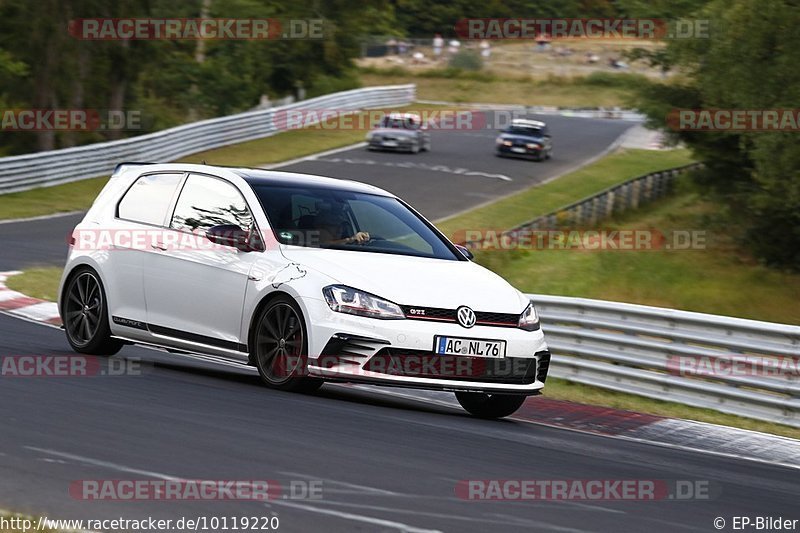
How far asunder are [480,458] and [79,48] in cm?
3756

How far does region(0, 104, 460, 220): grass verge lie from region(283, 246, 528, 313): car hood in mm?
20360

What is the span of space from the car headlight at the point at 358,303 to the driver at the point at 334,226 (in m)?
0.79

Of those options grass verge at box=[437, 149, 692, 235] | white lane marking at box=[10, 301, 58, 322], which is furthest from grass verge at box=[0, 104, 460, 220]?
white lane marking at box=[10, 301, 58, 322]

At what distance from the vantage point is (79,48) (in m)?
42.7

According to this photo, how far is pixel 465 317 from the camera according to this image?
9.20 metres

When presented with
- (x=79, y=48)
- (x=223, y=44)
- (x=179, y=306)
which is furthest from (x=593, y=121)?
(x=179, y=306)

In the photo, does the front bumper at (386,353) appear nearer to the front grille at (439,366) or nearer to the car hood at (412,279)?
the front grille at (439,366)

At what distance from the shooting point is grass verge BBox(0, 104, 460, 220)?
30650 millimetres

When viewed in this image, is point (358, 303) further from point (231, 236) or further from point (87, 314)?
point (87, 314)

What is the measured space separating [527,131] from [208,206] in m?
38.0

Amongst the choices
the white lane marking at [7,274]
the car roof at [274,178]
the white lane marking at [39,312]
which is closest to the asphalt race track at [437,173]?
the white lane marking at [7,274]

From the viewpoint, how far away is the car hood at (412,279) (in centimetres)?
920

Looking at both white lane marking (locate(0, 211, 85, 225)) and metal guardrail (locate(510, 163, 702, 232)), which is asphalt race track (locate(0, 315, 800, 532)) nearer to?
metal guardrail (locate(510, 163, 702, 232))

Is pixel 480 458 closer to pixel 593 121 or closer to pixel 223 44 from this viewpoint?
pixel 223 44
